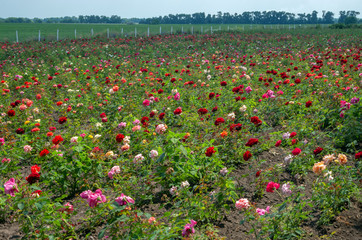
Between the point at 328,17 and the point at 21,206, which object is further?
the point at 328,17

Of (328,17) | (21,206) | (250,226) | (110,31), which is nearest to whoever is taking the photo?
(21,206)

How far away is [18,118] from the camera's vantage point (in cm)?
621

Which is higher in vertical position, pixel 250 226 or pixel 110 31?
pixel 110 31

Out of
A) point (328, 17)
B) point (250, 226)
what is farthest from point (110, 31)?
point (328, 17)

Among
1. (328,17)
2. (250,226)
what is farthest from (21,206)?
(328,17)

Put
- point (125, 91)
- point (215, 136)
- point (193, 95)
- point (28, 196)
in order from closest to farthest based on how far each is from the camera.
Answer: point (28, 196), point (215, 136), point (193, 95), point (125, 91)

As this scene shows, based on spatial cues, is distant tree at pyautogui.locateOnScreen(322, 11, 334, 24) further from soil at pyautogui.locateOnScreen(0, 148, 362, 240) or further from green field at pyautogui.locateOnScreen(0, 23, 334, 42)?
soil at pyautogui.locateOnScreen(0, 148, 362, 240)

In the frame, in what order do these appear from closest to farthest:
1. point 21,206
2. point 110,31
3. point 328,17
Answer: point 21,206 → point 110,31 → point 328,17

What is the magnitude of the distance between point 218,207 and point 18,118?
15.5ft

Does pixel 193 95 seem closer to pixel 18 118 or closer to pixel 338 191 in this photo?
pixel 18 118

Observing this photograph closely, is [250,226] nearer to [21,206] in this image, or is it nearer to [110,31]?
[21,206]

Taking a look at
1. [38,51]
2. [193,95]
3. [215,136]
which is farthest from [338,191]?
[38,51]

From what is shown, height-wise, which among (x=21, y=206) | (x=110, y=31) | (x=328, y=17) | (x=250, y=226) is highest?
(x=328, y=17)

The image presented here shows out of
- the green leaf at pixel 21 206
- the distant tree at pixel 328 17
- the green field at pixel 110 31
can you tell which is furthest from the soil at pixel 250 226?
the distant tree at pixel 328 17
